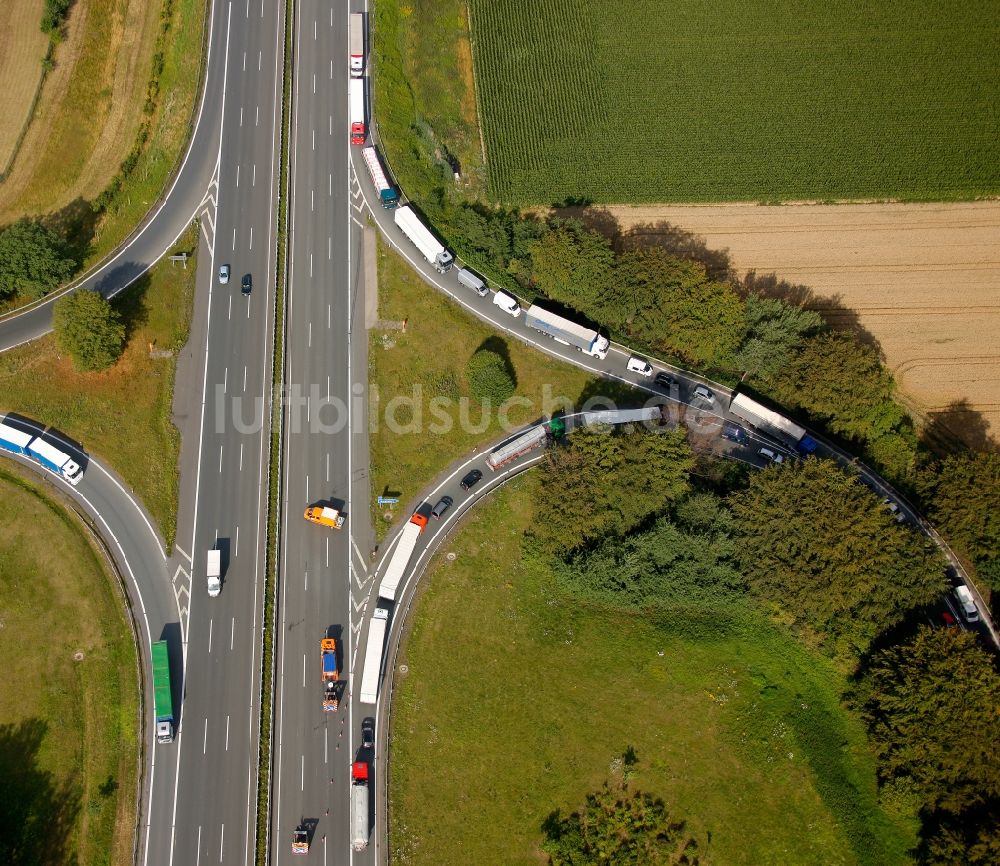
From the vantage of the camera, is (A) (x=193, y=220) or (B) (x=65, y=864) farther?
(A) (x=193, y=220)

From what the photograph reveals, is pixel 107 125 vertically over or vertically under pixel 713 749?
over

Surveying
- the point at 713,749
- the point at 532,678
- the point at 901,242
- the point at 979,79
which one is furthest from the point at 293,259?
the point at 979,79

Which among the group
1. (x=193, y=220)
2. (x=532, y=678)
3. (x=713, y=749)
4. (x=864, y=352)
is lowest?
(x=713, y=749)

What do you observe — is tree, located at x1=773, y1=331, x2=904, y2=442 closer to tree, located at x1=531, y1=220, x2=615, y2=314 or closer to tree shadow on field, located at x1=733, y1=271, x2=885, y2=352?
tree shadow on field, located at x1=733, y1=271, x2=885, y2=352

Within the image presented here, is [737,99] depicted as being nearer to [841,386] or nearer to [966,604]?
[841,386]

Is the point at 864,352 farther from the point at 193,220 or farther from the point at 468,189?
the point at 193,220

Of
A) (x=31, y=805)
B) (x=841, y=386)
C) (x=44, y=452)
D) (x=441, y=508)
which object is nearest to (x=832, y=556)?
(x=841, y=386)

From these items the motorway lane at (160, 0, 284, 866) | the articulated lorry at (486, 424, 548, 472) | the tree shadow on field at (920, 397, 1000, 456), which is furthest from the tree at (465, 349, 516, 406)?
the tree shadow on field at (920, 397, 1000, 456)
